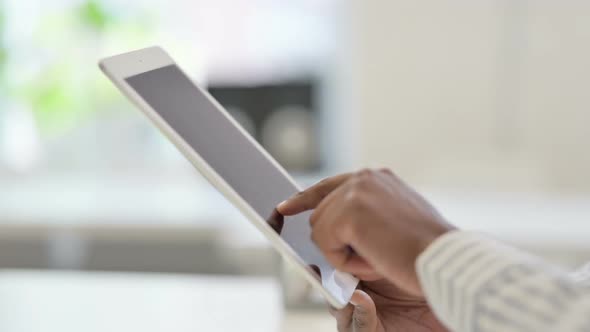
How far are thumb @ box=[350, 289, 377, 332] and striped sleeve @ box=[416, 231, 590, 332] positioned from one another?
11.6 inches

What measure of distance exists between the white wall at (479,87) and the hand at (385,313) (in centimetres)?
233

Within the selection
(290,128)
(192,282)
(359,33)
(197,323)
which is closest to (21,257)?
(290,128)

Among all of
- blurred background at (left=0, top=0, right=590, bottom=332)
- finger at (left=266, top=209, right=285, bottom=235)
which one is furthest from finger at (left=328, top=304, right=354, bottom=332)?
blurred background at (left=0, top=0, right=590, bottom=332)

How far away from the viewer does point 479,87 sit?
336cm

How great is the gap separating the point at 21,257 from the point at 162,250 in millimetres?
593

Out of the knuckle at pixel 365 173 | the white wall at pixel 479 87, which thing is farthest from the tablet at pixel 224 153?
the white wall at pixel 479 87

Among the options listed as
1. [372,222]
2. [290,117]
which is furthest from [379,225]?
[290,117]

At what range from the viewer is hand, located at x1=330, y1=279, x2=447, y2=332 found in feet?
3.17

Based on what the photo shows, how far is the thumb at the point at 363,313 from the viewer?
3.10 feet

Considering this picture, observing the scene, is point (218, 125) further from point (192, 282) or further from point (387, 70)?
point (387, 70)

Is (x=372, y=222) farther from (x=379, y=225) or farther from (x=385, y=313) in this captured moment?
(x=385, y=313)

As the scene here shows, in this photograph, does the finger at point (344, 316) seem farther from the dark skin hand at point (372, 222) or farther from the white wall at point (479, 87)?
the white wall at point (479, 87)

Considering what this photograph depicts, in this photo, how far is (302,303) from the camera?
1.40 metres

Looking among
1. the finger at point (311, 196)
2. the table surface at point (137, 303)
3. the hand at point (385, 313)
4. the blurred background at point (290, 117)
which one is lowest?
the blurred background at point (290, 117)
